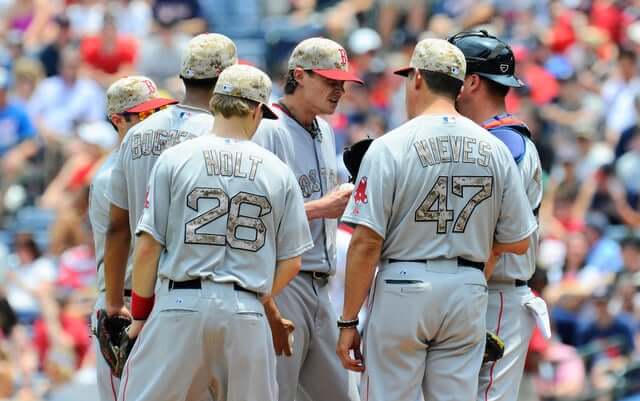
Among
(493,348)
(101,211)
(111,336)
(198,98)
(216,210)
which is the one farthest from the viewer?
(101,211)

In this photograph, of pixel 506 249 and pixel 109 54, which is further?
pixel 109 54

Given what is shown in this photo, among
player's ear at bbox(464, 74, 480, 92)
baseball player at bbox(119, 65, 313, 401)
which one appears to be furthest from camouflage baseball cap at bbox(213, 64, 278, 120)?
player's ear at bbox(464, 74, 480, 92)

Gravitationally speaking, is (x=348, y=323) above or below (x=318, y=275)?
below

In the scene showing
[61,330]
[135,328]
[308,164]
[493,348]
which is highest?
[308,164]

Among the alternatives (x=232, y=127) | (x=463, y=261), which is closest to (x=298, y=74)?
(x=232, y=127)

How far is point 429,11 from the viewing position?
54.6 feet

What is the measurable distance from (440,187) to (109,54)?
985 centimetres

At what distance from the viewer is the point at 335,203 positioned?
22.2 feet

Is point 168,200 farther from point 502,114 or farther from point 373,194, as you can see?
point 502,114

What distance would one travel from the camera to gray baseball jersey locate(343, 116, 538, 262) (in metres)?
6.18

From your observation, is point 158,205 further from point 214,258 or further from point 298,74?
point 298,74

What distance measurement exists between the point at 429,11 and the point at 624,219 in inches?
183

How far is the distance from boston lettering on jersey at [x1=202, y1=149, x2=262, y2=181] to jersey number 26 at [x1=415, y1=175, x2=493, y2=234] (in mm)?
782

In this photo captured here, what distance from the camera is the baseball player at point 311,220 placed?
696 cm
